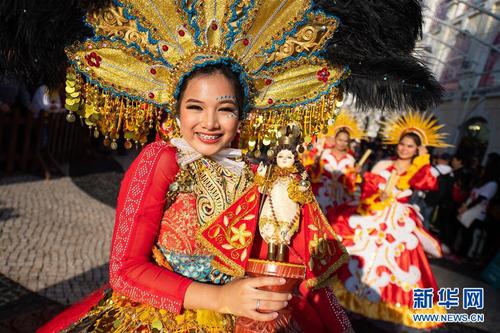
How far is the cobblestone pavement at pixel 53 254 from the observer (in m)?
3.77

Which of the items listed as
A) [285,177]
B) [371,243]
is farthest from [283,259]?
[371,243]

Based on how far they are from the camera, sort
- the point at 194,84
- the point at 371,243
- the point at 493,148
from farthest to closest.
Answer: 1. the point at 493,148
2. the point at 371,243
3. the point at 194,84

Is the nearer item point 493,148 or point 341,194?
point 341,194

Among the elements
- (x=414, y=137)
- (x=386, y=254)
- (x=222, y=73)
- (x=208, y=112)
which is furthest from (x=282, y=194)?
(x=414, y=137)

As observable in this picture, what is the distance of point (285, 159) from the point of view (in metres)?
1.82

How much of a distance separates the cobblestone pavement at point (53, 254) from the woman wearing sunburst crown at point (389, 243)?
0.32 metres

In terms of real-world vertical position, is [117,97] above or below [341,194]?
above

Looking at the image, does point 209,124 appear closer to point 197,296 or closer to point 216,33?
point 216,33

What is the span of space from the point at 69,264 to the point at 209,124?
3.85m

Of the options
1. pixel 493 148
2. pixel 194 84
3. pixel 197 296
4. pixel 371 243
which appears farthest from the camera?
pixel 493 148

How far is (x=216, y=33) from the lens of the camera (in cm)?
178

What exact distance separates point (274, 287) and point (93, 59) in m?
1.22

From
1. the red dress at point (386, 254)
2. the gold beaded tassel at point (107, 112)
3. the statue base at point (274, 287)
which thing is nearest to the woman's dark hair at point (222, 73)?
the gold beaded tassel at point (107, 112)

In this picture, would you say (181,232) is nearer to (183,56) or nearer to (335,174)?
(183,56)
